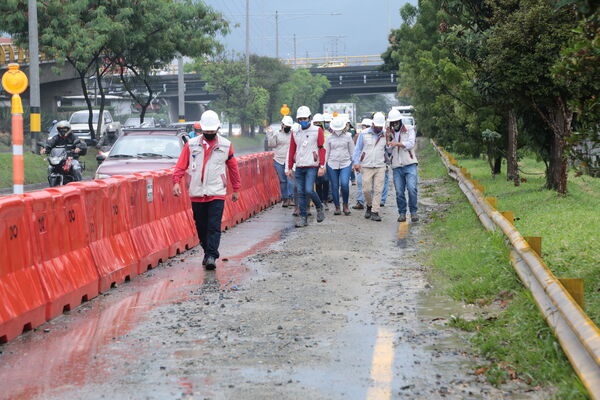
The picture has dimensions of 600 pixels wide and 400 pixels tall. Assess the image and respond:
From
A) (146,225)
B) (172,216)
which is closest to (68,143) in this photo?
(172,216)

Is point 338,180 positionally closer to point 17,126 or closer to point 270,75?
point 17,126

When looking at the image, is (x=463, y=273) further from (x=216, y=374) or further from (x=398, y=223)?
(x=398, y=223)

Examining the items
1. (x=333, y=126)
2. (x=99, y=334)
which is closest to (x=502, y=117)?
(x=333, y=126)

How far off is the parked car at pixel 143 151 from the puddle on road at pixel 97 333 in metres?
4.79

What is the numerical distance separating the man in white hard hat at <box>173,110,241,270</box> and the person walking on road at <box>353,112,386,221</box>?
611 cm

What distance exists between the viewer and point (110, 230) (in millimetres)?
11180

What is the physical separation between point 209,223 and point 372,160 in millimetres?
6500

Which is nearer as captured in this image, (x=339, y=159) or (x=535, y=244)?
(x=535, y=244)

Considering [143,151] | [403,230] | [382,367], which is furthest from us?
[143,151]

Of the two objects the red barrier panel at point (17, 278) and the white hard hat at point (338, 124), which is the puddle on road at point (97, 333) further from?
the white hard hat at point (338, 124)

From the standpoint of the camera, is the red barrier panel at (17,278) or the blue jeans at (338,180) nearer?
the red barrier panel at (17,278)

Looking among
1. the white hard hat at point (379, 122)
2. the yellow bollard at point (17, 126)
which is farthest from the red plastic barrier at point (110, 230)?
the yellow bollard at point (17, 126)

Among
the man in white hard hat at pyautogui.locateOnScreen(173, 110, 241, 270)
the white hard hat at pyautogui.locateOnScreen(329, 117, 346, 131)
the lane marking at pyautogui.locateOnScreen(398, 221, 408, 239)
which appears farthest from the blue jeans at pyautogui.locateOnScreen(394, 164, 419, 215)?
the man in white hard hat at pyautogui.locateOnScreen(173, 110, 241, 270)

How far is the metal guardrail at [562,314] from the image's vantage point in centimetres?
566
